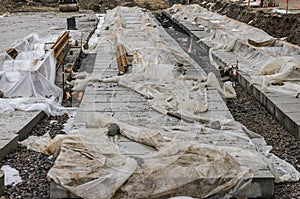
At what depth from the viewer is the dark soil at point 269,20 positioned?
1284 cm

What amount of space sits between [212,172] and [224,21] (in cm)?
1324

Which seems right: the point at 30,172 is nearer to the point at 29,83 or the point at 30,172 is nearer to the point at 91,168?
the point at 91,168

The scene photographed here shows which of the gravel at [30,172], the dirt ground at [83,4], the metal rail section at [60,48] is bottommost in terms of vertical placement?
the dirt ground at [83,4]

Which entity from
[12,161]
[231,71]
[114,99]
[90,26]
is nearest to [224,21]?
[90,26]

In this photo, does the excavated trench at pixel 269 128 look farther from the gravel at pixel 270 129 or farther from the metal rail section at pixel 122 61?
the metal rail section at pixel 122 61

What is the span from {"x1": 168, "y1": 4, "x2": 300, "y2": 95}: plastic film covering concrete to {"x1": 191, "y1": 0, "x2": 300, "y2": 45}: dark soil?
0.72m

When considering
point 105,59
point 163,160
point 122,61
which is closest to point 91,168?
point 163,160

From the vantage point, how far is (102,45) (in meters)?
11.7

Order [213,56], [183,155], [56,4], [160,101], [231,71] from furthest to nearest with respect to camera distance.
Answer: [56,4]
[213,56]
[231,71]
[160,101]
[183,155]

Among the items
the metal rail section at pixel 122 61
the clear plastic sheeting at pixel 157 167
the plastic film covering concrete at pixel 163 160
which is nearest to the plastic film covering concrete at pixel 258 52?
the metal rail section at pixel 122 61

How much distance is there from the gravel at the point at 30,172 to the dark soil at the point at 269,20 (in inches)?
334

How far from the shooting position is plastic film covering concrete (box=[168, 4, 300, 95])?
304 inches

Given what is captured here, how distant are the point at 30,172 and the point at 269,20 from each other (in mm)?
11837

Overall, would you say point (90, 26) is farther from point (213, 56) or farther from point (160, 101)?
point (160, 101)
